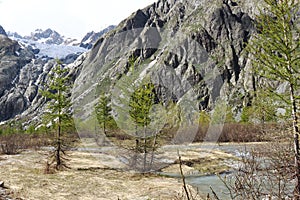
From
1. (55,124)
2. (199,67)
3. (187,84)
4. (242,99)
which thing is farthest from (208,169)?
(199,67)

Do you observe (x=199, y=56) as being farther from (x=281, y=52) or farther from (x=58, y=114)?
(x=281, y=52)

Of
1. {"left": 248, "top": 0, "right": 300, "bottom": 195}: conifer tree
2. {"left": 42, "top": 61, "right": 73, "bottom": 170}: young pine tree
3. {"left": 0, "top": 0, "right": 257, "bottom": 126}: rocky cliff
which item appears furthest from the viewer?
{"left": 0, "top": 0, "right": 257, "bottom": 126}: rocky cliff

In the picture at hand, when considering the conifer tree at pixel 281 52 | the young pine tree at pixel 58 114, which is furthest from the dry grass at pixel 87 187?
the conifer tree at pixel 281 52

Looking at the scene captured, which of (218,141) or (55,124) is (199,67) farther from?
(55,124)

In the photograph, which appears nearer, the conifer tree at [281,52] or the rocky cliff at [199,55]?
the conifer tree at [281,52]

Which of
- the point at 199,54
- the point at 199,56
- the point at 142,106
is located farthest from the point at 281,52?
the point at 199,54

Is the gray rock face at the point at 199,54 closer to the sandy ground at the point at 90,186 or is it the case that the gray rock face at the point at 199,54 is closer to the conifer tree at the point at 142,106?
the conifer tree at the point at 142,106

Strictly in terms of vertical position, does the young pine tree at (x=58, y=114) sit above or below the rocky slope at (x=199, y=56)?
below

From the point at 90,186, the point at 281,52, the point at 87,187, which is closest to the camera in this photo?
the point at 281,52

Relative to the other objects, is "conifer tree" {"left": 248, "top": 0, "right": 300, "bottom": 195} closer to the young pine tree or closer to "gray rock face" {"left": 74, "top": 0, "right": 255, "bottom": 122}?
the young pine tree

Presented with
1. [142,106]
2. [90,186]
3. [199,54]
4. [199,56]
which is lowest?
[90,186]

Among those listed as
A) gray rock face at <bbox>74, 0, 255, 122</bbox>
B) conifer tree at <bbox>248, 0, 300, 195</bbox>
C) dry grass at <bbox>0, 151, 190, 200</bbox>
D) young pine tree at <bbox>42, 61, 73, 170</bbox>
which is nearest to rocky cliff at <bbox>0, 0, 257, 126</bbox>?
gray rock face at <bbox>74, 0, 255, 122</bbox>

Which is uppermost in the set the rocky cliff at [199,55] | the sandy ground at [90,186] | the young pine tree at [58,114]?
A: the rocky cliff at [199,55]

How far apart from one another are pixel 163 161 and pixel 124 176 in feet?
24.2
